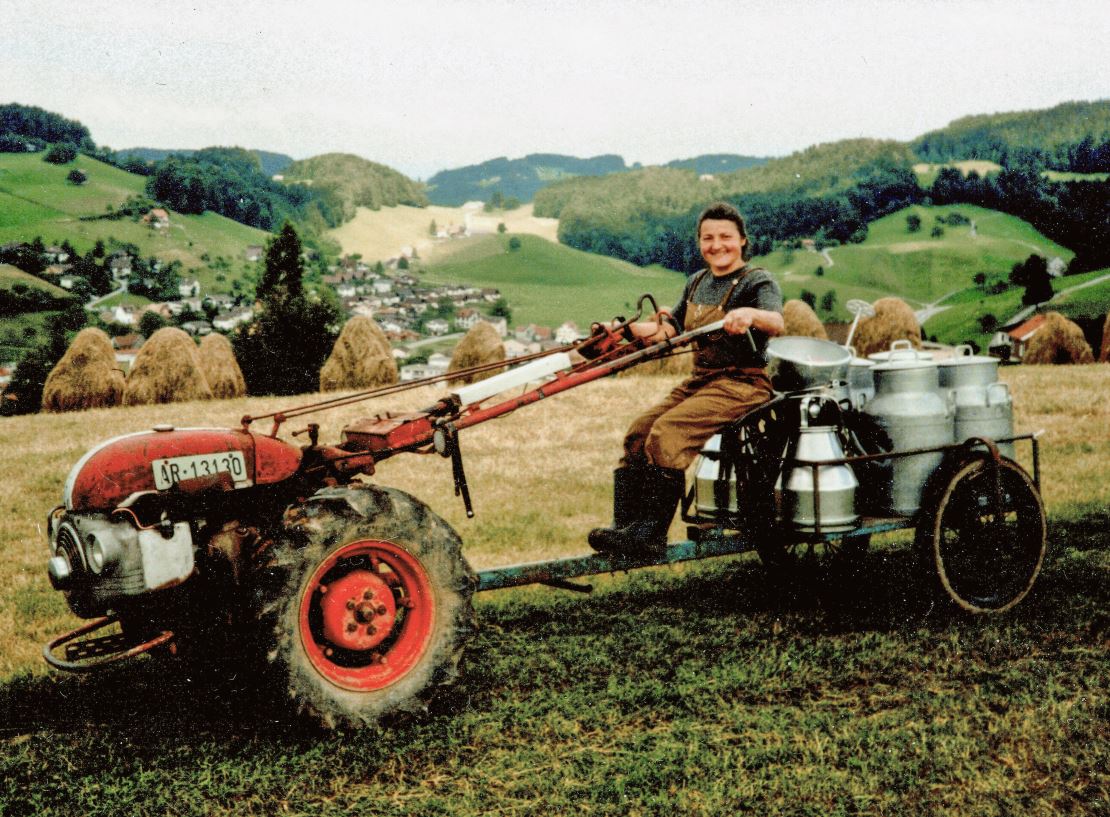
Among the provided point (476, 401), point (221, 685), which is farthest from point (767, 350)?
point (221, 685)

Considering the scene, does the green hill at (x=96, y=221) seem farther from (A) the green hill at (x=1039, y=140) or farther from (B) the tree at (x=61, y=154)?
(A) the green hill at (x=1039, y=140)

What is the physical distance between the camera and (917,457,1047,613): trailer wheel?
210 inches

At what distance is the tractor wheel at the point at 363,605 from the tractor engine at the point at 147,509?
360 mm

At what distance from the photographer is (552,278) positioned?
36.5m

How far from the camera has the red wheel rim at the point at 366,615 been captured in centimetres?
421

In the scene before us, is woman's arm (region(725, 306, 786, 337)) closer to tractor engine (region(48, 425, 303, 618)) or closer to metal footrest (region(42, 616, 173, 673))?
tractor engine (region(48, 425, 303, 618))

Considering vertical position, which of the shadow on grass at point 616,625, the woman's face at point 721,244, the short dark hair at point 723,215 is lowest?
the shadow on grass at point 616,625

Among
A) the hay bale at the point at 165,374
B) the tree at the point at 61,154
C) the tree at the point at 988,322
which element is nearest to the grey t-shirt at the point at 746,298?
the hay bale at the point at 165,374

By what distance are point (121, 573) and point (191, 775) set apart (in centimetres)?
87

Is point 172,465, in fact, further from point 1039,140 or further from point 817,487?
point 1039,140

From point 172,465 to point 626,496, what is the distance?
2342mm

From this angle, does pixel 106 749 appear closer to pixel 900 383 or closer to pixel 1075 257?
pixel 900 383

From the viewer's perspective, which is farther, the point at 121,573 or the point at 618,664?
the point at 618,664

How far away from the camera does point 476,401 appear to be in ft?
15.1
